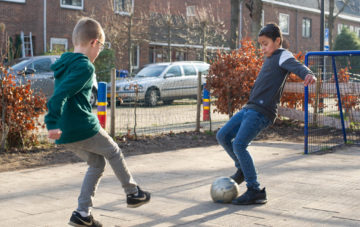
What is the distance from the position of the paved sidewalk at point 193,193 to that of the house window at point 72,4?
769 inches

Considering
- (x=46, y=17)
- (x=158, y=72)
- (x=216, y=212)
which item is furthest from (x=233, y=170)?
(x=46, y=17)

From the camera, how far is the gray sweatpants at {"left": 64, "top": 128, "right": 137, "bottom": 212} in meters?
3.91

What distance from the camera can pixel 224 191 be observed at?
4797 mm

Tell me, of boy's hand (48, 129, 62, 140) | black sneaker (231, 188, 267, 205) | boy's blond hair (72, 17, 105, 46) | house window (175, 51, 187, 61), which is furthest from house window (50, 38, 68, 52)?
boy's hand (48, 129, 62, 140)

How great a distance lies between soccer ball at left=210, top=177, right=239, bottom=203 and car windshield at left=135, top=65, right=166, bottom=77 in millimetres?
13802

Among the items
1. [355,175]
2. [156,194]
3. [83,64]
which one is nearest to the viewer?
[83,64]

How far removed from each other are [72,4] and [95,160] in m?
23.2

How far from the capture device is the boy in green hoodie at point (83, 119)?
3.63 metres

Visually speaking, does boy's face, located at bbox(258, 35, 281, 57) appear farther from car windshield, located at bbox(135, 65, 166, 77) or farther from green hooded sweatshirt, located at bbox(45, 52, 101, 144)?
car windshield, located at bbox(135, 65, 166, 77)

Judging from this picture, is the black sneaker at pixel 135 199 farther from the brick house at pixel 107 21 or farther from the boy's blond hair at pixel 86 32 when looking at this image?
the brick house at pixel 107 21

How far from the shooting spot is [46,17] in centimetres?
2477

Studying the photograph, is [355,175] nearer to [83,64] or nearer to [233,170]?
[233,170]

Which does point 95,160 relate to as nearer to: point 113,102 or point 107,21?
point 113,102

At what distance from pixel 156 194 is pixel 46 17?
69.9 feet
